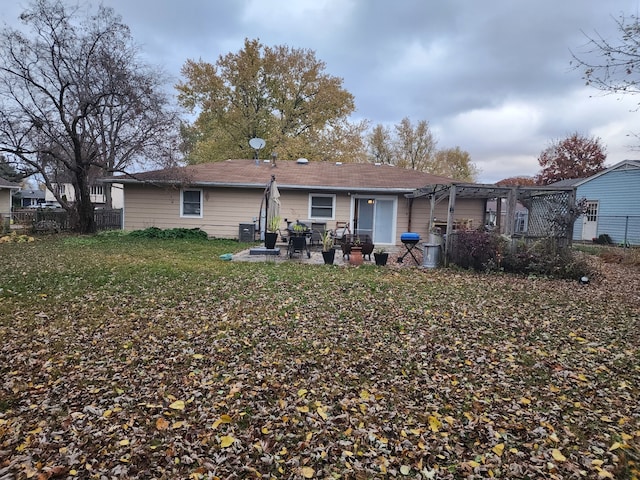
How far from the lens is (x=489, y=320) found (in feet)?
15.8

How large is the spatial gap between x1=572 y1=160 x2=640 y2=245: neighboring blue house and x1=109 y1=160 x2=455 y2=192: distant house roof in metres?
9.58

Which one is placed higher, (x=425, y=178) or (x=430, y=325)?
(x=425, y=178)

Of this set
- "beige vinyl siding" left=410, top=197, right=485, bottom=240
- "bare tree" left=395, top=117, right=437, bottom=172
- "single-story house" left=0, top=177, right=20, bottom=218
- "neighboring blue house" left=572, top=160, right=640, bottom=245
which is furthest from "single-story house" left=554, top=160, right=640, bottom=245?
"single-story house" left=0, top=177, right=20, bottom=218

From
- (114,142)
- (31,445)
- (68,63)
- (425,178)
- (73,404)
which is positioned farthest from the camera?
(114,142)

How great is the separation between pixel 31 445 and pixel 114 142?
67.6ft

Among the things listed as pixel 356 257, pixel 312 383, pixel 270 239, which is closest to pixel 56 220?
pixel 270 239

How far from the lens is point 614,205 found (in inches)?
725

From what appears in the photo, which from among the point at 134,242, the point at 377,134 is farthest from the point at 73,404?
the point at 377,134

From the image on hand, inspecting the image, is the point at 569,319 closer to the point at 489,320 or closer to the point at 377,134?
the point at 489,320

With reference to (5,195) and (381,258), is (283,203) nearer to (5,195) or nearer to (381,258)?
(381,258)

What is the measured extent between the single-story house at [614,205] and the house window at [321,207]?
11907 mm

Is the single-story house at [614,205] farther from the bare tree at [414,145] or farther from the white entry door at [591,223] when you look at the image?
the bare tree at [414,145]

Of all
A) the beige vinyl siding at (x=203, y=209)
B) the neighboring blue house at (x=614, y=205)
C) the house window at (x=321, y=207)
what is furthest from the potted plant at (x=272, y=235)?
the neighboring blue house at (x=614, y=205)

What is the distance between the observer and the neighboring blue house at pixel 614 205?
17036 mm
